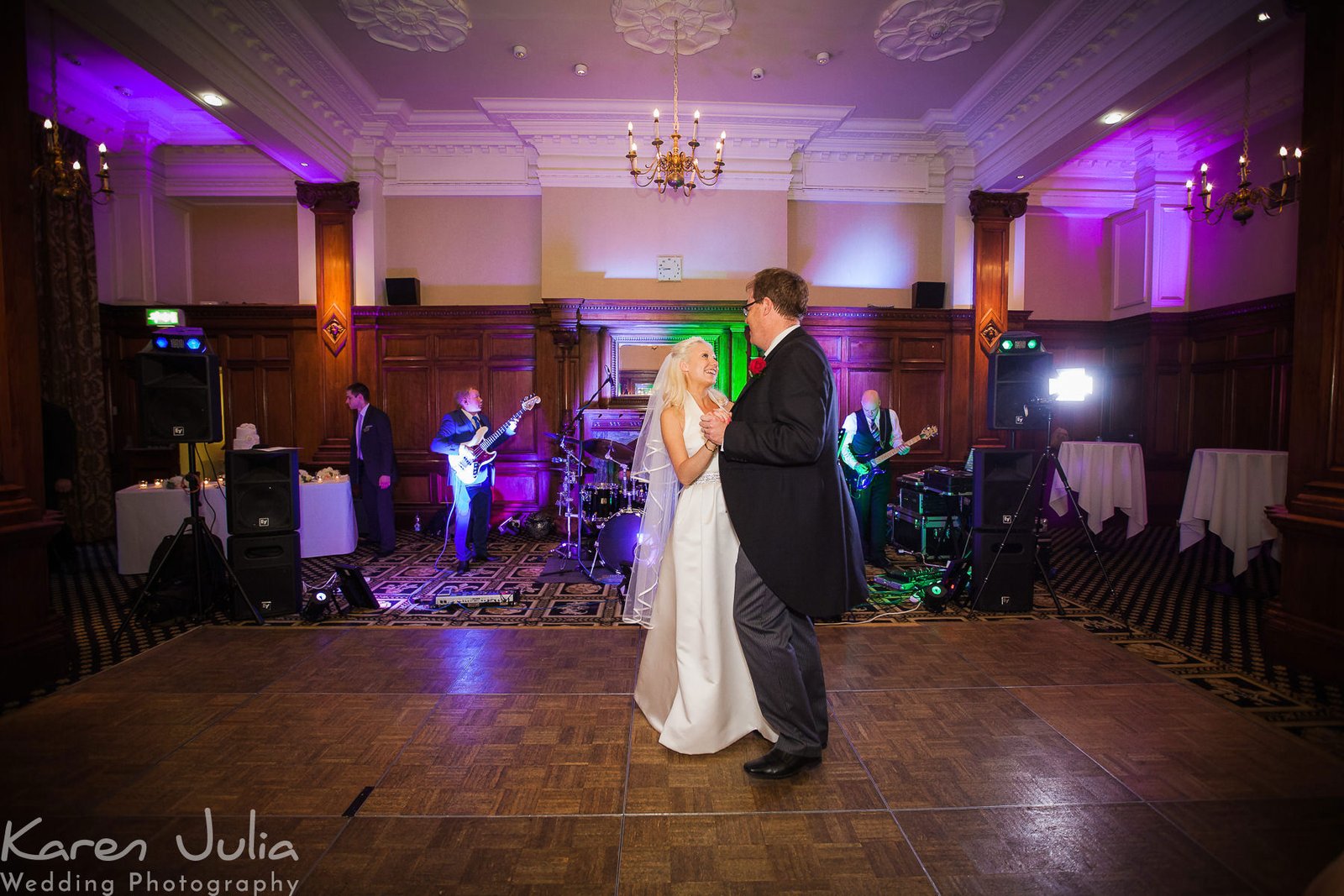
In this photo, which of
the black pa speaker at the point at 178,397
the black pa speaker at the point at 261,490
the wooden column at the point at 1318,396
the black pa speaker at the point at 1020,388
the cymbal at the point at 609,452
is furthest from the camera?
the cymbal at the point at 609,452

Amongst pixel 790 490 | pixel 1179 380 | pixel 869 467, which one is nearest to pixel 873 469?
pixel 869 467

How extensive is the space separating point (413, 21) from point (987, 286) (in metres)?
7.24

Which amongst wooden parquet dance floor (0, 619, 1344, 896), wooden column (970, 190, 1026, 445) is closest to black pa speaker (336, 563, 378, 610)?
wooden parquet dance floor (0, 619, 1344, 896)

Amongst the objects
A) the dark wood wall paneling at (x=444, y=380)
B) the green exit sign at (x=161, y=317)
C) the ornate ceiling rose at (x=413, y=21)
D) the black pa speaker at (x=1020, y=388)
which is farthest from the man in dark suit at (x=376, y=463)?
the black pa speaker at (x=1020, y=388)

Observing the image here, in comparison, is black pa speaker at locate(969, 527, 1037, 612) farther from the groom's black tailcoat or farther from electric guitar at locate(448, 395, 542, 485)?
electric guitar at locate(448, 395, 542, 485)

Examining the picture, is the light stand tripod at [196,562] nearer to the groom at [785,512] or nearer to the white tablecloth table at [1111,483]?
the groom at [785,512]

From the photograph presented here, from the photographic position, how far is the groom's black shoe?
236 centimetres

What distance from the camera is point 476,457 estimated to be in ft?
19.5

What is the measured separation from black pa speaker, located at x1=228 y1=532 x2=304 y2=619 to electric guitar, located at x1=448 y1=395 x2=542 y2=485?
1586 mm

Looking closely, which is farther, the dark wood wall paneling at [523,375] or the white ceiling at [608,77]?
the dark wood wall paneling at [523,375]

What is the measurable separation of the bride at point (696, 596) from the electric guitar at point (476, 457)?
3.50 metres

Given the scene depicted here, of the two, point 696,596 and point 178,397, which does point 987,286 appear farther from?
point 178,397

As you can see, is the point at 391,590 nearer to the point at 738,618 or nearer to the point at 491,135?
the point at 738,618

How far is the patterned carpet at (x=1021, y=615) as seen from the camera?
332 centimetres
